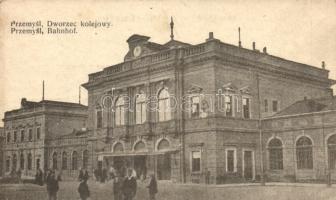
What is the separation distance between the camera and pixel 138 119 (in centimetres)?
3384

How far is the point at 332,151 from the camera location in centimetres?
2795

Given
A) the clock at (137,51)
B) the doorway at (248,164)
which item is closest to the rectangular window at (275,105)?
the doorway at (248,164)

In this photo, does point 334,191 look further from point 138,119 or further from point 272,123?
point 138,119

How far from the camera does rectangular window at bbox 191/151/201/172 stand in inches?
1166

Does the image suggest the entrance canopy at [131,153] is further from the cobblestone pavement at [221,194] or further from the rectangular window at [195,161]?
the cobblestone pavement at [221,194]

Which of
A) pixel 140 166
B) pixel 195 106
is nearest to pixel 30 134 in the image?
pixel 140 166

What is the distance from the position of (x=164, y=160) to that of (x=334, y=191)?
1187 centimetres

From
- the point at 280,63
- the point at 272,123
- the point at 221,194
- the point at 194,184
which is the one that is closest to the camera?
the point at 221,194

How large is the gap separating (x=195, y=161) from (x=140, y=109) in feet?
20.0

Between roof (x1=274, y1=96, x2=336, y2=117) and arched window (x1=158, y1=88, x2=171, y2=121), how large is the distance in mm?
6936

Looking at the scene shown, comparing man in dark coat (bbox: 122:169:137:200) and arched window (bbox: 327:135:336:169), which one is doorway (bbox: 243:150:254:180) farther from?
man in dark coat (bbox: 122:169:137:200)

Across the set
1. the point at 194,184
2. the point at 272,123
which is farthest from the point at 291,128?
the point at 194,184

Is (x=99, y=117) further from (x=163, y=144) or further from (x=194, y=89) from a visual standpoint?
(x=194, y=89)

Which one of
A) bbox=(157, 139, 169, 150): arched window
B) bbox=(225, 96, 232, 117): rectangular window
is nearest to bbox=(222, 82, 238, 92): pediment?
bbox=(225, 96, 232, 117): rectangular window
